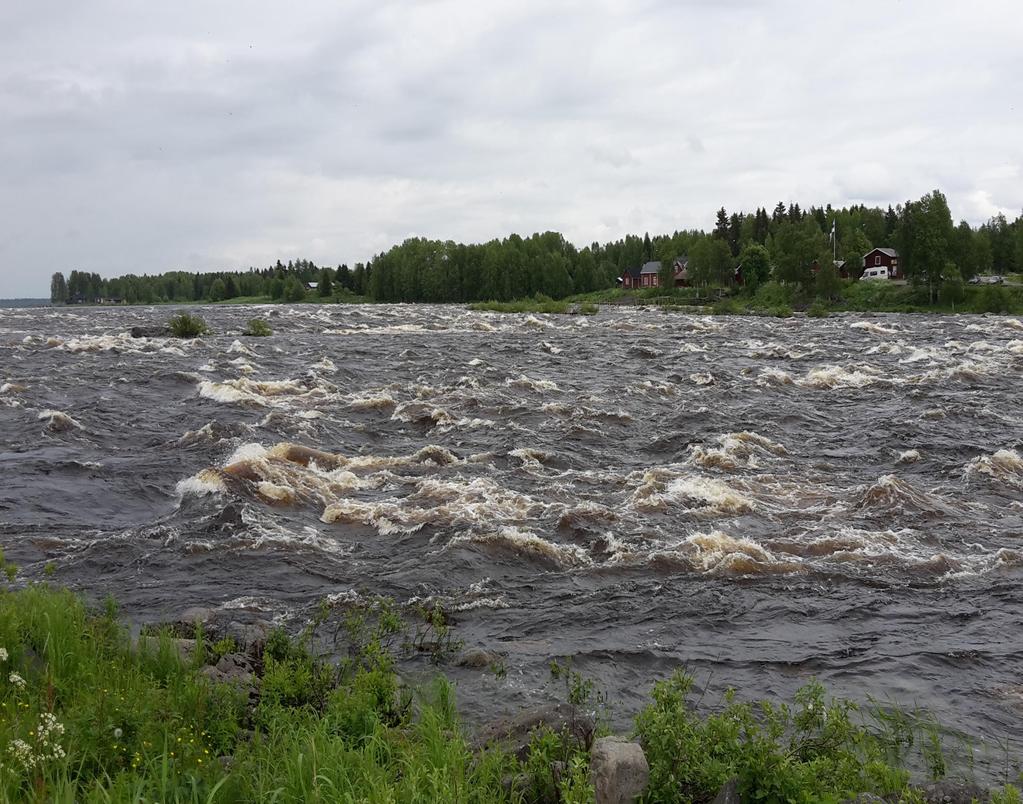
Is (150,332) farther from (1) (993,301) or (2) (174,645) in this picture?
(1) (993,301)

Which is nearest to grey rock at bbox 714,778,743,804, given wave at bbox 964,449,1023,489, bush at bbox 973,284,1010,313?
wave at bbox 964,449,1023,489

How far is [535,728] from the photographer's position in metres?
7.30

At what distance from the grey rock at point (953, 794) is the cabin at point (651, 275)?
130 m

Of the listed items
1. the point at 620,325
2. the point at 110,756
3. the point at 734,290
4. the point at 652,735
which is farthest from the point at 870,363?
the point at 734,290

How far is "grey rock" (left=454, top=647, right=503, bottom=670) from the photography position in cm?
991

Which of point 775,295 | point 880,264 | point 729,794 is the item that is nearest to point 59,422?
point 729,794

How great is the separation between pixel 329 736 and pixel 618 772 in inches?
101

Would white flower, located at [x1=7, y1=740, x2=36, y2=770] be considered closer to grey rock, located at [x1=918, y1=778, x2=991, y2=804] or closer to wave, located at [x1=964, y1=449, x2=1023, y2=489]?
grey rock, located at [x1=918, y1=778, x2=991, y2=804]

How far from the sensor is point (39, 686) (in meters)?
7.54

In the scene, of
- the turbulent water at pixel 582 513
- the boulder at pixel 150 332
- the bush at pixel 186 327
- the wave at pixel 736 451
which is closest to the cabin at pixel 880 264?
the turbulent water at pixel 582 513

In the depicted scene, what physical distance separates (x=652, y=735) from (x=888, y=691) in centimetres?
453

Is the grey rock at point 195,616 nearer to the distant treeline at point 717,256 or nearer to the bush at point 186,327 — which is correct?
the bush at point 186,327

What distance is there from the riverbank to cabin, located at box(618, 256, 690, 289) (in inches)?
5096

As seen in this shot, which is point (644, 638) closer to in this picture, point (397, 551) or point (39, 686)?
point (397, 551)
